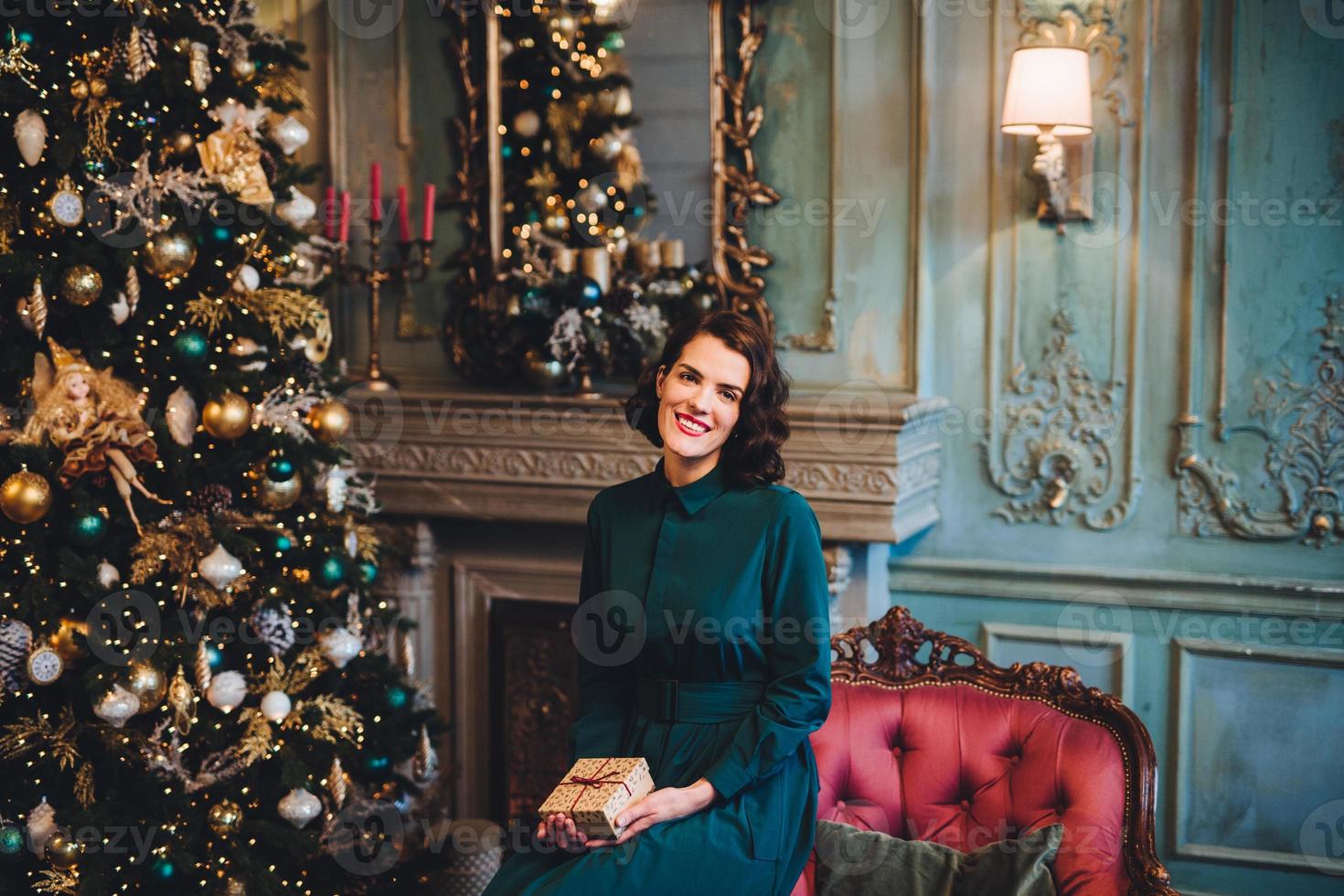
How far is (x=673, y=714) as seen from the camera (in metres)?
2.25

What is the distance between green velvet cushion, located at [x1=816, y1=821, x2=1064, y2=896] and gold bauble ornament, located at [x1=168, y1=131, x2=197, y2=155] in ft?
6.83

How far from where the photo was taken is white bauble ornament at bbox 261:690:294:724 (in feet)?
10.4

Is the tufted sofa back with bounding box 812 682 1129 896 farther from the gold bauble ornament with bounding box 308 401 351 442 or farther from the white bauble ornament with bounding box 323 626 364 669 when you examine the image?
the gold bauble ornament with bounding box 308 401 351 442

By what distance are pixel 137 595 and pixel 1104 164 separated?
264 centimetres

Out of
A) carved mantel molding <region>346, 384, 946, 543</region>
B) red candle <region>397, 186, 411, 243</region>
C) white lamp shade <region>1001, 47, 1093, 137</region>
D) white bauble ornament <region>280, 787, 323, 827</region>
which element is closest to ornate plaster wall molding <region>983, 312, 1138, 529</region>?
carved mantel molding <region>346, 384, 946, 543</region>

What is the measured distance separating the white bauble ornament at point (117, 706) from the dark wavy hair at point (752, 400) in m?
1.44

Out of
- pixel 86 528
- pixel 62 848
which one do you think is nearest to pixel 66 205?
pixel 86 528

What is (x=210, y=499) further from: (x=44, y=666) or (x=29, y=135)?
(x=29, y=135)

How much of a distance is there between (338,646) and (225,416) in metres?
0.64

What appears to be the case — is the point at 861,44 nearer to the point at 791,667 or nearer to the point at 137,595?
the point at 791,667

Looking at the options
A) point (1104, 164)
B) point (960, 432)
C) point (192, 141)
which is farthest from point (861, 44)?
point (192, 141)

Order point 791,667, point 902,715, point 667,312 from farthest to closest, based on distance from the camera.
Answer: point 667,312, point 902,715, point 791,667

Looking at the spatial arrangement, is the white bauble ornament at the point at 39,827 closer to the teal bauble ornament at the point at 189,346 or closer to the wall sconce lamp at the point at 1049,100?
the teal bauble ornament at the point at 189,346

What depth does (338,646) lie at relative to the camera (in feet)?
10.8
